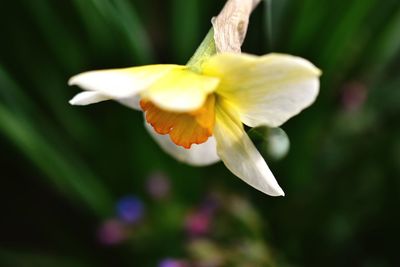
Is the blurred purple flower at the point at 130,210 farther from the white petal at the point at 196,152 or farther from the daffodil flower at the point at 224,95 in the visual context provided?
the daffodil flower at the point at 224,95

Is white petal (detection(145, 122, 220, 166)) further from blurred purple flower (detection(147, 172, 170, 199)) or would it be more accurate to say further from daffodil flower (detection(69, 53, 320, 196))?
blurred purple flower (detection(147, 172, 170, 199))

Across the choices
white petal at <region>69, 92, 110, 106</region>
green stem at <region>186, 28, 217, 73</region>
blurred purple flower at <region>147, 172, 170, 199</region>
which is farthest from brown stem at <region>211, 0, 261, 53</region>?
blurred purple flower at <region>147, 172, 170, 199</region>

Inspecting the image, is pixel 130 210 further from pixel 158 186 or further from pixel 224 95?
pixel 224 95

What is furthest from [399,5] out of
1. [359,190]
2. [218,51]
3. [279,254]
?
[218,51]

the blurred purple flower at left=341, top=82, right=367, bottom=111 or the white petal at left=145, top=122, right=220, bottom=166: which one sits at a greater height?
the blurred purple flower at left=341, top=82, right=367, bottom=111

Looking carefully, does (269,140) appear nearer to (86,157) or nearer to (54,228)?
(86,157)

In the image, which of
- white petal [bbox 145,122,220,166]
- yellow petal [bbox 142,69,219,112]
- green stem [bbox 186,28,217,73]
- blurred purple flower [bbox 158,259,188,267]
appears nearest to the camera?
yellow petal [bbox 142,69,219,112]

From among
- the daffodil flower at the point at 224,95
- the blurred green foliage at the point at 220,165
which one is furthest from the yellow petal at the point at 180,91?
the blurred green foliage at the point at 220,165
